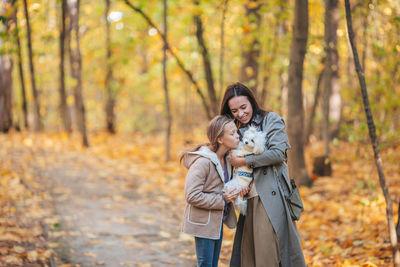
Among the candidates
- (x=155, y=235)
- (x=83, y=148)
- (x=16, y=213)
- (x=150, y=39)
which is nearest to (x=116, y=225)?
(x=155, y=235)

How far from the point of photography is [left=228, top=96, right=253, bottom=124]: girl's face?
11.1 ft

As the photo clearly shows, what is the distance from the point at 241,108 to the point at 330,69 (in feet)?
24.6

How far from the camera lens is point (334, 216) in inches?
261

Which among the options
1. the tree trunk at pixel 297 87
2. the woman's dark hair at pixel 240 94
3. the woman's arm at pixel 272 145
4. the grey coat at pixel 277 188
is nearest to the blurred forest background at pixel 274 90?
the tree trunk at pixel 297 87

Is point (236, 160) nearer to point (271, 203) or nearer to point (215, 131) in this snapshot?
point (215, 131)

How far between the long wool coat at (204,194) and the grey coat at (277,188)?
1.02ft

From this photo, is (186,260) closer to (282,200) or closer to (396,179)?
(282,200)

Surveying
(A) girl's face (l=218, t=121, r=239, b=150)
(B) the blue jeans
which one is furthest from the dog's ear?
(B) the blue jeans

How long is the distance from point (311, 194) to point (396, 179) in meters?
1.99

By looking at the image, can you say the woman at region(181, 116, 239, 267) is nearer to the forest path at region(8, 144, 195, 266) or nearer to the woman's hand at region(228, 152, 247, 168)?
the woman's hand at region(228, 152, 247, 168)

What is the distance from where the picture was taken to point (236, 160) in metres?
3.20

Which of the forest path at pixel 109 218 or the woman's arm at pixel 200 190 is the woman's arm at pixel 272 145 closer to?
the woman's arm at pixel 200 190

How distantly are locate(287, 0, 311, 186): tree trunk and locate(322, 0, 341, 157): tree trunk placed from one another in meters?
1.80

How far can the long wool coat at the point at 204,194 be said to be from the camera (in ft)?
10.1
